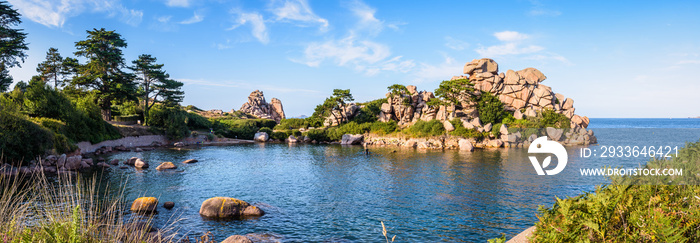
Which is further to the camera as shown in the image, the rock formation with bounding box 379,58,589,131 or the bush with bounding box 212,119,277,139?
the bush with bounding box 212,119,277,139

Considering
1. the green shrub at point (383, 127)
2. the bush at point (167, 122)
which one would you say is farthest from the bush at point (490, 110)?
the bush at point (167, 122)

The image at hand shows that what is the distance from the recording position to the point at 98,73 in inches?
2554

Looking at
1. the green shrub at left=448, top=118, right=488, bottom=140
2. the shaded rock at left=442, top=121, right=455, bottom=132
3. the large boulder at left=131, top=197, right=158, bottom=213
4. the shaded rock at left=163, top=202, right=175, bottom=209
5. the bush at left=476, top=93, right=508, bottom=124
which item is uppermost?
the bush at left=476, top=93, right=508, bottom=124

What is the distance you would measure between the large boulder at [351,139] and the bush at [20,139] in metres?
50.8

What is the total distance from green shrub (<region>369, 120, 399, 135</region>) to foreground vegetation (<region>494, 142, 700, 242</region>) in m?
70.2

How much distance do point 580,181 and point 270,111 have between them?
446 ft

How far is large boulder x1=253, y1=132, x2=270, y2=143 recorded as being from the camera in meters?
84.2

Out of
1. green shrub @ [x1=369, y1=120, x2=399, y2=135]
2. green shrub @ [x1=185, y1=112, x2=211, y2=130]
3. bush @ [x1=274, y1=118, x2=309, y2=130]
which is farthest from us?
bush @ [x1=274, y1=118, x2=309, y2=130]

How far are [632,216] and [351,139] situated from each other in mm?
70679

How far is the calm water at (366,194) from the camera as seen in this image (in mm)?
17844

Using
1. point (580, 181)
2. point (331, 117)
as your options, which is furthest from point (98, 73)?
point (580, 181)

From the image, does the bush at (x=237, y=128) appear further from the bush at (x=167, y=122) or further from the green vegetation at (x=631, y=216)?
the green vegetation at (x=631, y=216)

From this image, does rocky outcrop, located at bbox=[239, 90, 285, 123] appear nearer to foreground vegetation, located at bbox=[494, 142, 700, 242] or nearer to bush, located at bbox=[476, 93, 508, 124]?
bush, located at bbox=[476, 93, 508, 124]

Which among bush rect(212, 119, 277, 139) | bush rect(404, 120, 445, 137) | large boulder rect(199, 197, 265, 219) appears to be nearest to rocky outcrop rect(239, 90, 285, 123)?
bush rect(212, 119, 277, 139)
